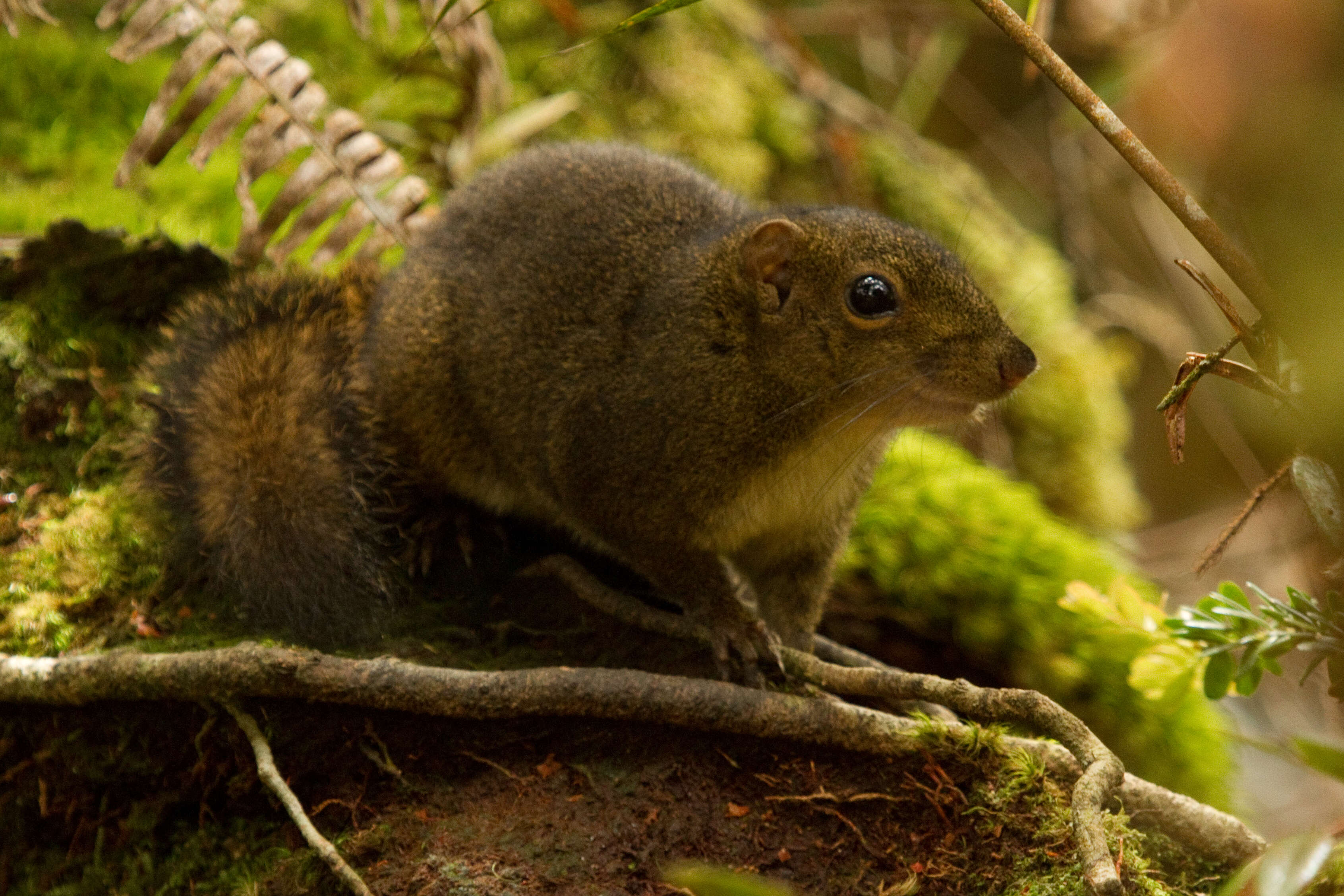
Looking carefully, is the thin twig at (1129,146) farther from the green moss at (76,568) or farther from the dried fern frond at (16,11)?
the dried fern frond at (16,11)

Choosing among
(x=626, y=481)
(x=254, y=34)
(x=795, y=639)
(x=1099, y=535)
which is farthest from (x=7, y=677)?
(x=1099, y=535)

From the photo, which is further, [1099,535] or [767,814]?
[1099,535]

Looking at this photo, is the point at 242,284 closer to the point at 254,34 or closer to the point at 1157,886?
the point at 254,34

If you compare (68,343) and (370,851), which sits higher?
(68,343)

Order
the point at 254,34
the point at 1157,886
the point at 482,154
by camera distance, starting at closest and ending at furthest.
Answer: the point at 1157,886 → the point at 254,34 → the point at 482,154

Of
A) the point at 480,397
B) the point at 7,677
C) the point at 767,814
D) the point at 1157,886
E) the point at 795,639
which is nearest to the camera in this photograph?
the point at 1157,886

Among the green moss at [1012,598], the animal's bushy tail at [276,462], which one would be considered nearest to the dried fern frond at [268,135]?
the animal's bushy tail at [276,462]

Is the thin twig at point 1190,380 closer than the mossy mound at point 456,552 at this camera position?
Yes
